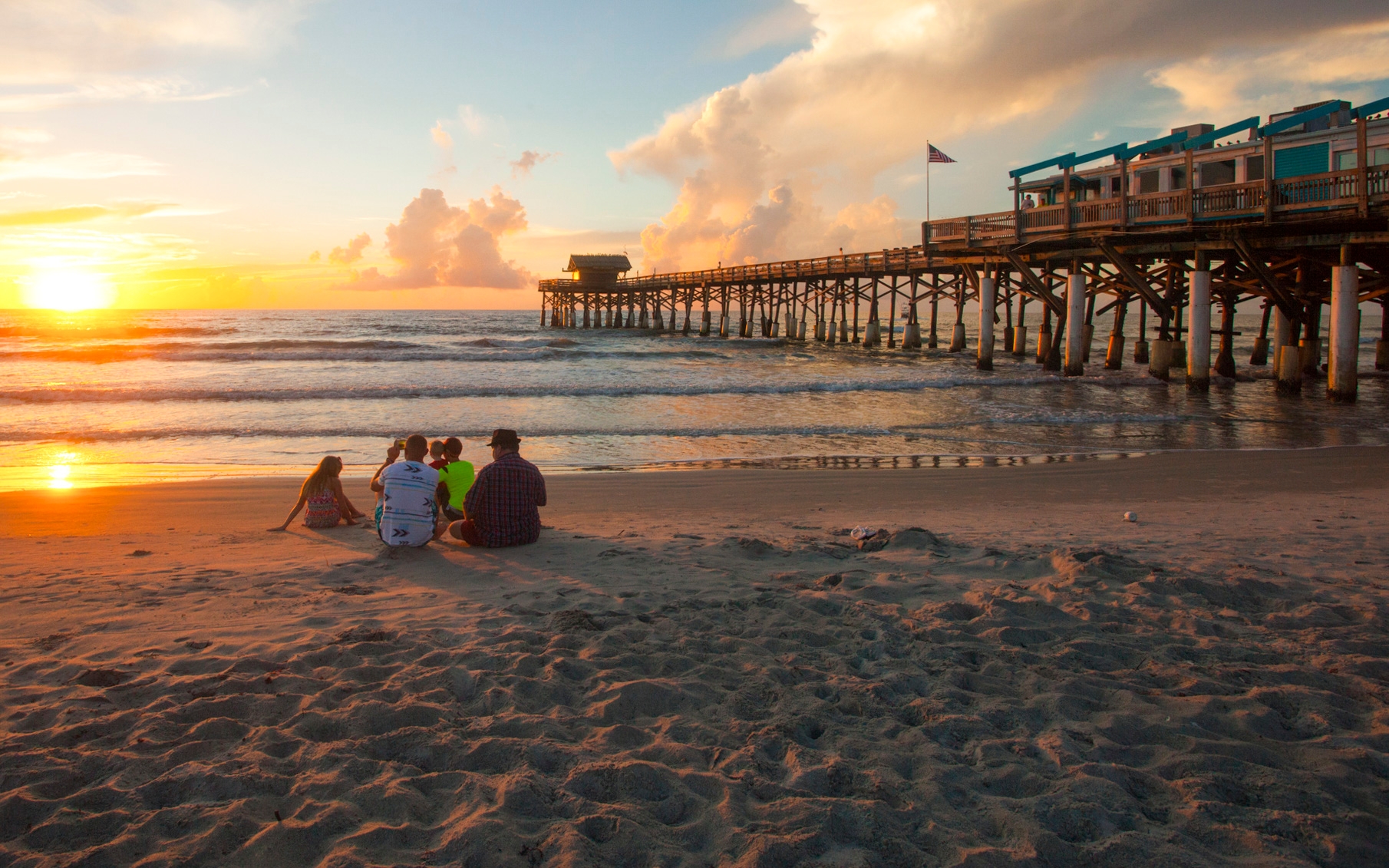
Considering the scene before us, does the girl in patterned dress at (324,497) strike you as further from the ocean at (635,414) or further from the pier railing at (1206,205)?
the pier railing at (1206,205)

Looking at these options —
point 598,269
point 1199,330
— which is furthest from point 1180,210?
point 598,269

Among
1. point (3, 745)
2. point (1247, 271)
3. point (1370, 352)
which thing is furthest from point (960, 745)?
point (1370, 352)

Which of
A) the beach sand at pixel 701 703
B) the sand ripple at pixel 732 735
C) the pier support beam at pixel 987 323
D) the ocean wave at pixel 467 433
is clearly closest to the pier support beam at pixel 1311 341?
the pier support beam at pixel 987 323

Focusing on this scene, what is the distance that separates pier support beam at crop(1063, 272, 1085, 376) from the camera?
70.1 feet

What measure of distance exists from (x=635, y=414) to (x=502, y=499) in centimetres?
1099

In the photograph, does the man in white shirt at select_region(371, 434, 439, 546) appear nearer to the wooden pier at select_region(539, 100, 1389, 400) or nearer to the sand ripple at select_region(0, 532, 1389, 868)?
the sand ripple at select_region(0, 532, 1389, 868)

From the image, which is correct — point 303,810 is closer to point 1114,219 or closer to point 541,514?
point 541,514

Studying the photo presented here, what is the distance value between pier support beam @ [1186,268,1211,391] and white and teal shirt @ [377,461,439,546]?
59.0 ft

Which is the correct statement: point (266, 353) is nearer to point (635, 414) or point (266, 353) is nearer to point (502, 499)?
point (635, 414)

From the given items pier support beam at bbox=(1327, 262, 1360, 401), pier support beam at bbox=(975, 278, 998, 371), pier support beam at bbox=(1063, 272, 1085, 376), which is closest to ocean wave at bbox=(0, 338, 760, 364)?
pier support beam at bbox=(975, 278, 998, 371)

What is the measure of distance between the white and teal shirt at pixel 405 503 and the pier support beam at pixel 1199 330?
1799 cm

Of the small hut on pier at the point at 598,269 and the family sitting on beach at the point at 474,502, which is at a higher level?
the small hut on pier at the point at 598,269

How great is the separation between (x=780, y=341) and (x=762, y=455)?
124 ft

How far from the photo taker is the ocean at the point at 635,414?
1155 cm
